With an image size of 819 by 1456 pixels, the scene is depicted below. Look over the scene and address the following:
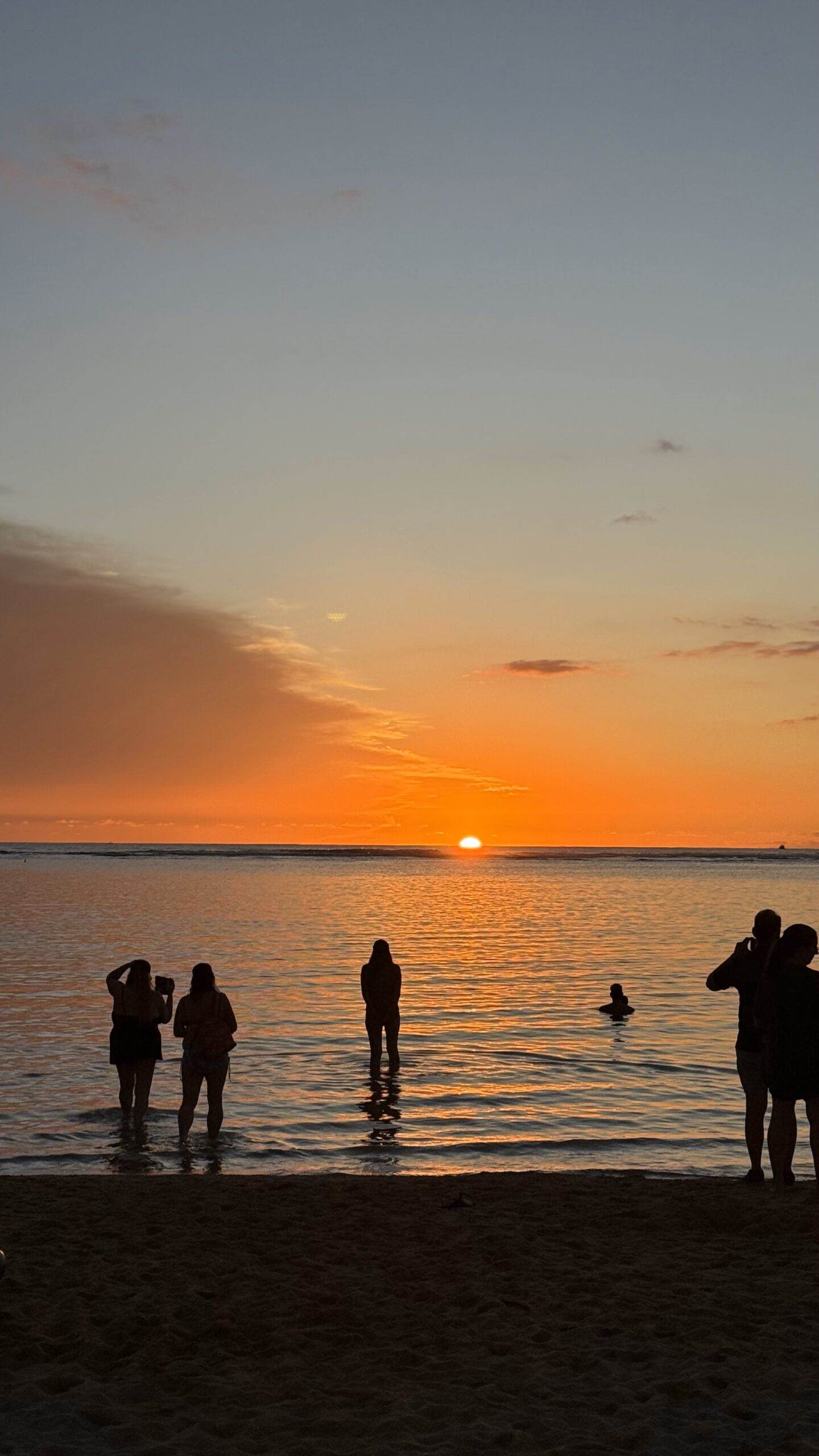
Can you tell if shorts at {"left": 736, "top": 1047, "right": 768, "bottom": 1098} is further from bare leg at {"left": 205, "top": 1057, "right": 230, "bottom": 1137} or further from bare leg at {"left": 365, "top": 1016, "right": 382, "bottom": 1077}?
bare leg at {"left": 365, "top": 1016, "right": 382, "bottom": 1077}

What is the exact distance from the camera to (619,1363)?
6684 mm

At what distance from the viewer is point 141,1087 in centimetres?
1366

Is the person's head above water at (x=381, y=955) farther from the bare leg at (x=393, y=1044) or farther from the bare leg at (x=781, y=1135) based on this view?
the bare leg at (x=781, y=1135)

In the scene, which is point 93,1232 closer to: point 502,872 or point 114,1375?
point 114,1375

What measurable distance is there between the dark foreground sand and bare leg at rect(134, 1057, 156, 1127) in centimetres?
277

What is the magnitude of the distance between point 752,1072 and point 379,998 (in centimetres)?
694

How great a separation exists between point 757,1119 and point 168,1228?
17.8 feet

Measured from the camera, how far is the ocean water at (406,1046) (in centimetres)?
1330

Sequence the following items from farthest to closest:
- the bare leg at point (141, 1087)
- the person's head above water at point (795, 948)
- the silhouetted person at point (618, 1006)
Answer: the silhouetted person at point (618, 1006) < the bare leg at point (141, 1087) < the person's head above water at point (795, 948)

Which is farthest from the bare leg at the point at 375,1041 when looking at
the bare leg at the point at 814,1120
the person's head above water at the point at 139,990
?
the bare leg at the point at 814,1120

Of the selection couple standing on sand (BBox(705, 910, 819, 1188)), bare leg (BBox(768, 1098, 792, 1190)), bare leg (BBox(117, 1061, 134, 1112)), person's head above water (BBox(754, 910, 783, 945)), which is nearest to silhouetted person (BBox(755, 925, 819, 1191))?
couple standing on sand (BBox(705, 910, 819, 1188))

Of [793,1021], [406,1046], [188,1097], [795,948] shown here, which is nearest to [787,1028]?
[793,1021]

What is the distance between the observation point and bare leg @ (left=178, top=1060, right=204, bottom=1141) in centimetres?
1313

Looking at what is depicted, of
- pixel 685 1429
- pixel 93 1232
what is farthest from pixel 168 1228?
pixel 685 1429
